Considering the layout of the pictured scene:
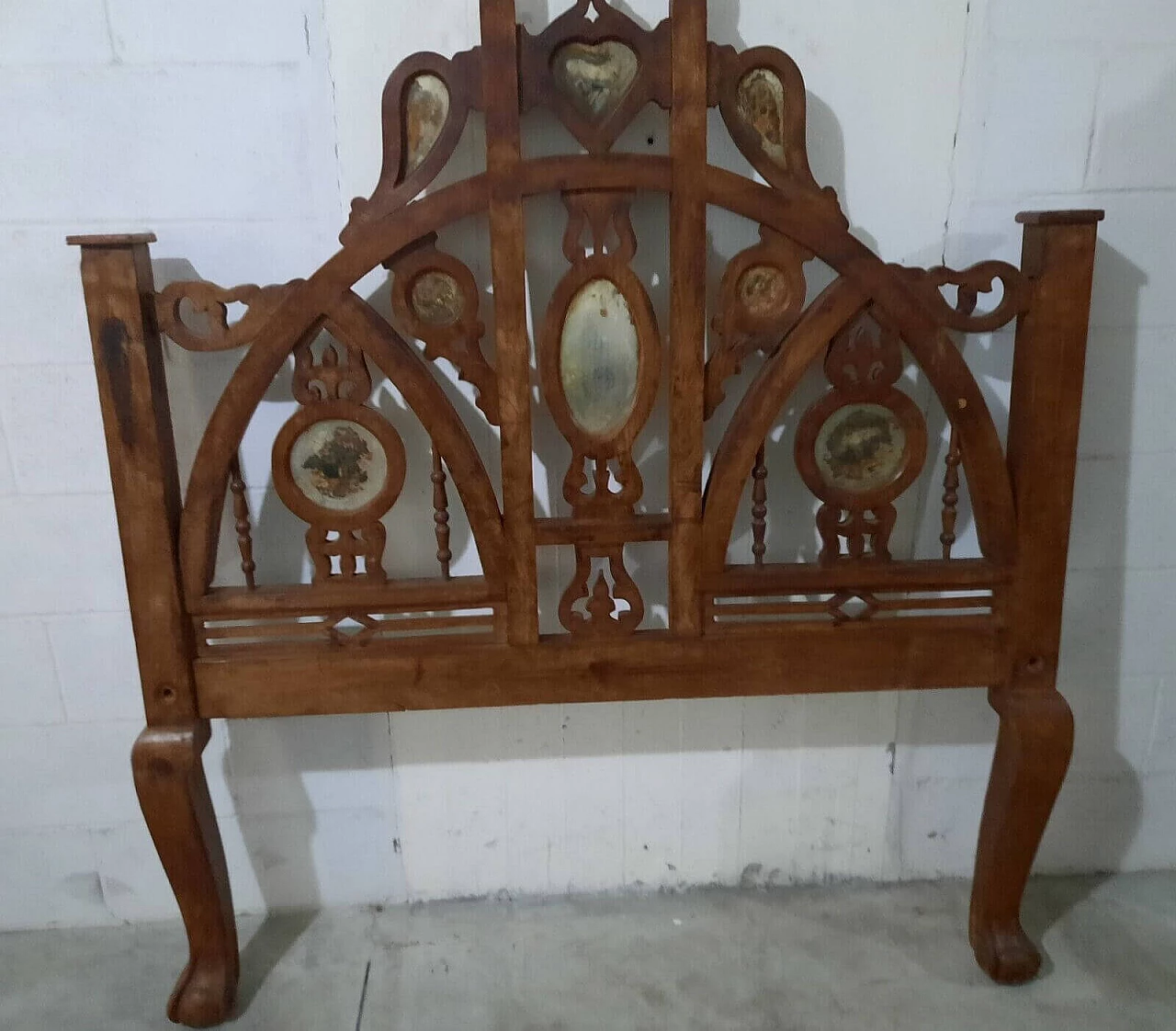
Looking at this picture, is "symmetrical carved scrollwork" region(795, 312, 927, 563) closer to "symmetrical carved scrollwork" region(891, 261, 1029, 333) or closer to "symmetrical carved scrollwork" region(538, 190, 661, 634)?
"symmetrical carved scrollwork" region(891, 261, 1029, 333)

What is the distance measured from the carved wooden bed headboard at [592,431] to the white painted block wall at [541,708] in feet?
0.47

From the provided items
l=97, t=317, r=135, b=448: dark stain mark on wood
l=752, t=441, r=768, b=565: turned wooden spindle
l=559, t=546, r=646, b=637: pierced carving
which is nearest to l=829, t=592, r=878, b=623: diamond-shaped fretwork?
l=752, t=441, r=768, b=565: turned wooden spindle

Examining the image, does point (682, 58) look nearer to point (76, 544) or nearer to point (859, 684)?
point (859, 684)

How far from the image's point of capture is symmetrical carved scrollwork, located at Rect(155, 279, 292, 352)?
111 centimetres

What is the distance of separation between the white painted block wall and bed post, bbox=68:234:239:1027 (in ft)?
0.57

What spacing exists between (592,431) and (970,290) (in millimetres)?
484

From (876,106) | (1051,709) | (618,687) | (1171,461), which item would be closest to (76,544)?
(618,687)

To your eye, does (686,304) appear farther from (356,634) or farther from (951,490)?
(356,634)

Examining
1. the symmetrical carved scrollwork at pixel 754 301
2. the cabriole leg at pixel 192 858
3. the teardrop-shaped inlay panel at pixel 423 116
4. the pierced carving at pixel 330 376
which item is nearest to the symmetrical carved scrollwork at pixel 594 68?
the teardrop-shaped inlay panel at pixel 423 116

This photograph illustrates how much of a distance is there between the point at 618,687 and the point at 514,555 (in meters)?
0.22

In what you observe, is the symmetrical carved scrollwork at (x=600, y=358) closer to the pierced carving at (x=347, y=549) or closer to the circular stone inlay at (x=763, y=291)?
the circular stone inlay at (x=763, y=291)

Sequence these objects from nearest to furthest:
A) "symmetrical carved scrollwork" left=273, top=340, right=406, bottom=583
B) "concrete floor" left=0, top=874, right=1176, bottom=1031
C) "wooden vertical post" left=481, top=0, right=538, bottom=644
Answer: "wooden vertical post" left=481, top=0, right=538, bottom=644
"symmetrical carved scrollwork" left=273, top=340, right=406, bottom=583
"concrete floor" left=0, top=874, right=1176, bottom=1031

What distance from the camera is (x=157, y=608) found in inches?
A: 45.9

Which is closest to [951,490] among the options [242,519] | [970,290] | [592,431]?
[970,290]
